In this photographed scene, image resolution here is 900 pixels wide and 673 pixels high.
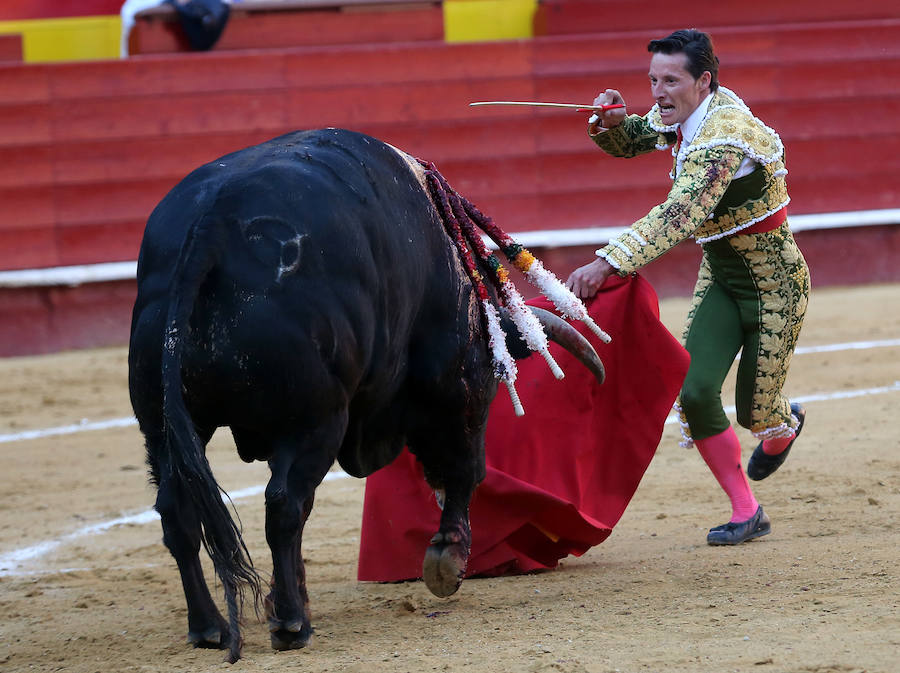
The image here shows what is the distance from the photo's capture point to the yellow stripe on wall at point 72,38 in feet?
26.0

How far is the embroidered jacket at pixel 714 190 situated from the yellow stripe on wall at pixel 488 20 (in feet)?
16.9

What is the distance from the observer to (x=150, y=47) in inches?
296

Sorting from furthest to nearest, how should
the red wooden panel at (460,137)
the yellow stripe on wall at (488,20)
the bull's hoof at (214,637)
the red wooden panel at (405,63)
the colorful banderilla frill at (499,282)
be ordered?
the yellow stripe on wall at (488,20) < the red wooden panel at (460,137) < the red wooden panel at (405,63) < the colorful banderilla frill at (499,282) < the bull's hoof at (214,637)

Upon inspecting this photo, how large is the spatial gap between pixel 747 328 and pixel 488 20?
17.4 feet

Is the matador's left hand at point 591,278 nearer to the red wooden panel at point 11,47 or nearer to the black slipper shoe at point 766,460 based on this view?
the black slipper shoe at point 766,460

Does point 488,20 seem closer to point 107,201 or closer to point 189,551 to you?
point 107,201

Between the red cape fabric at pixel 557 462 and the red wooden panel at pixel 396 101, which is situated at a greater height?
the red wooden panel at pixel 396 101

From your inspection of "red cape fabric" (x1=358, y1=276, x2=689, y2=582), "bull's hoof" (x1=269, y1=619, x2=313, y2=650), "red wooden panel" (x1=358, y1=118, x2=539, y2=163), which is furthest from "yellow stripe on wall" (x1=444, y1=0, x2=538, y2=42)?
"bull's hoof" (x1=269, y1=619, x2=313, y2=650)

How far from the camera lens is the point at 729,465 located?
3555mm

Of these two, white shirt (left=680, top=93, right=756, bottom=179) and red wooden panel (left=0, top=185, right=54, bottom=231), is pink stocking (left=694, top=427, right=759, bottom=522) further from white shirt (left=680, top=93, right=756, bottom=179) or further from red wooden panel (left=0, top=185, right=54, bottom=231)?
red wooden panel (left=0, top=185, right=54, bottom=231)

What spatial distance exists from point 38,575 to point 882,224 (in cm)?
638

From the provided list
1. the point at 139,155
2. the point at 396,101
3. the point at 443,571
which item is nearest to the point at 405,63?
the point at 396,101

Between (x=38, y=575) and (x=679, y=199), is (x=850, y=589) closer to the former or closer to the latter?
(x=679, y=199)

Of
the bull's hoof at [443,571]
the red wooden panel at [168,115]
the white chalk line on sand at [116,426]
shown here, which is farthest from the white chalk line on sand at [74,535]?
the red wooden panel at [168,115]
